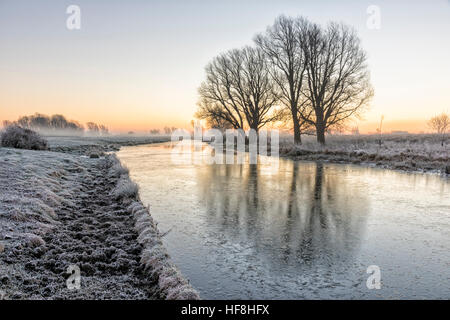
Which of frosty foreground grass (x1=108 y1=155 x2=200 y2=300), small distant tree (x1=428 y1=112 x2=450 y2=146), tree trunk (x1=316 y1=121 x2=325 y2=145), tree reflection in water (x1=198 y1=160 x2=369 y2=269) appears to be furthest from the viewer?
small distant tree (x1=428 y1=112 x2=450 y2=146)

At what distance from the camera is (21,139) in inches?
970

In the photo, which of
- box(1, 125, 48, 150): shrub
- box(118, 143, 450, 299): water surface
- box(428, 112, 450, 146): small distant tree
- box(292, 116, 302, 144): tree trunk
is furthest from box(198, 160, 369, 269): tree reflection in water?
box(428, 112, 450, 146): small distant tree

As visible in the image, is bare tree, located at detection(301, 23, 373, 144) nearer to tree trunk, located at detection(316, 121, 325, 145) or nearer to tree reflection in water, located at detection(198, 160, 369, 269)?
tree trunk, located at detection(316, 121, 325, 145)

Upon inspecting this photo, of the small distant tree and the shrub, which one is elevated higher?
the small distant tree

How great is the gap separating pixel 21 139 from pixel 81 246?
22734mm

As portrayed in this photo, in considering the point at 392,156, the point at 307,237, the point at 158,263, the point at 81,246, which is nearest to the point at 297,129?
the point at 392,156

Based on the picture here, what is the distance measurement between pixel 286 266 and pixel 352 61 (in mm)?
26271

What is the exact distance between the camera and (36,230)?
6.80 meters

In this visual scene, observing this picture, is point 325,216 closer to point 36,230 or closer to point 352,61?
point 36,230

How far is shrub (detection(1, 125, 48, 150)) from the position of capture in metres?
24.3

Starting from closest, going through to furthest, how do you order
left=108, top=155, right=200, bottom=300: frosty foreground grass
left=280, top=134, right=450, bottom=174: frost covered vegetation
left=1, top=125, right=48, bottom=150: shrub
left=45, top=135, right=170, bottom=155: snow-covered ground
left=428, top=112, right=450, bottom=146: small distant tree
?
left=108, top=155, right=200, bottom=300: frosty foreground grass → left=280, top=134, right=450, bottom=174: frost covered vegetation → left=1, top=125, right=48, bottom=150: shrub → left=45, top=135, right=170, bottom=155: snow-covered ground → left=428, top=112, right=450, bottom=146: small distant tree

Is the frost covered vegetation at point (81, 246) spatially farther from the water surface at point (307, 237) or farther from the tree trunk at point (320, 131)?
the tree trunk at point (320, 131)

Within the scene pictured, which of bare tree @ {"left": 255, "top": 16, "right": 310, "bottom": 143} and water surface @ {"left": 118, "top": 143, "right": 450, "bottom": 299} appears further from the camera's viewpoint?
bare tree @ {"left": 255, "top": 16, "right": 310, "bottom": 143}

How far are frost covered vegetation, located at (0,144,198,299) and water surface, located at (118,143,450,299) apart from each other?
0.58 meters
